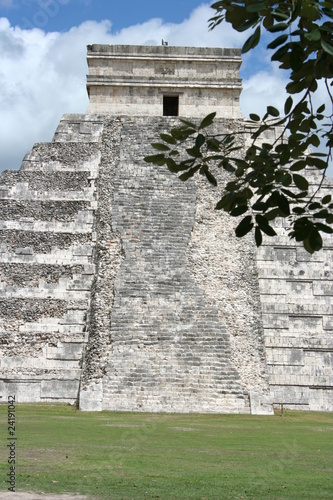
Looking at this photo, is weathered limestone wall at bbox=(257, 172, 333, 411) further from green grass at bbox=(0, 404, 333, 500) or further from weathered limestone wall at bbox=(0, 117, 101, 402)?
weathered limestone wall at bbox=(0, 117, 101, 402)

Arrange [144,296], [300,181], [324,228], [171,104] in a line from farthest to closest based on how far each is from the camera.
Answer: [171,104] < [144,296] < [300,181] < [324,228]

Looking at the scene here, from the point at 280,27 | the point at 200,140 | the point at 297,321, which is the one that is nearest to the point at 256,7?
the point at 280,27

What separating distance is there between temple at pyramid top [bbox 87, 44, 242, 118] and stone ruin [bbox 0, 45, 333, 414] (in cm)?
135

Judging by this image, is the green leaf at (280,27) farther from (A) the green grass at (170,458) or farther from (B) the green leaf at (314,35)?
(A) the green grass at (170,458)

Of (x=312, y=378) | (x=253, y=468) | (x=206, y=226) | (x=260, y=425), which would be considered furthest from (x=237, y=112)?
(x=253, y=468)

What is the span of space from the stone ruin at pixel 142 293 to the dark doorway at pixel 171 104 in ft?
5.96

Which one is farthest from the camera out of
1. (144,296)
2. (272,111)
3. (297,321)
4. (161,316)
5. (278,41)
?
(297,321)

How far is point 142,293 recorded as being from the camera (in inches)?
667

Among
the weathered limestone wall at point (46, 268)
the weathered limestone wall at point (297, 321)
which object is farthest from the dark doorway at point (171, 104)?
the weathered limestone wall at point (297, 321)

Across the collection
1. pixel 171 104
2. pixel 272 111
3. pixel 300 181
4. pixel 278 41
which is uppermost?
pixel 171 104

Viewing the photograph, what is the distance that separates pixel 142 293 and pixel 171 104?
9203 millimetres

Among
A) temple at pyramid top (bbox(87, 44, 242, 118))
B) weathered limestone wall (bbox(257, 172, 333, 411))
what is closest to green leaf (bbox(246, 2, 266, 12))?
weathered limestone wall (bbox(257, 172, 333, 411))

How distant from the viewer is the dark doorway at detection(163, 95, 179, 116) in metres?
23.8

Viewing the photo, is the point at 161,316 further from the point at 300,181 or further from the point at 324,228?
the point at 324,228
